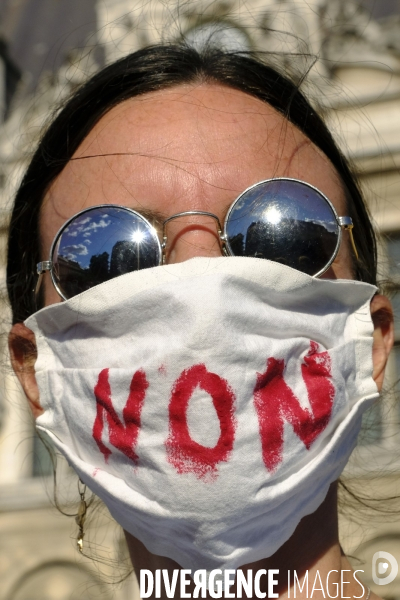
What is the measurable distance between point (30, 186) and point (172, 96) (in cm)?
39

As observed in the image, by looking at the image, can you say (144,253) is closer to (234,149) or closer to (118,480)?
(234,149)

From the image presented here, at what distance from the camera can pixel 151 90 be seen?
4.87 feet

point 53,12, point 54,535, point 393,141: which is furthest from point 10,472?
point 393,141

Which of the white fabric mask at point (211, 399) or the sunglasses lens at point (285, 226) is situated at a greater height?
the sunglasses lens at point (285, 226)

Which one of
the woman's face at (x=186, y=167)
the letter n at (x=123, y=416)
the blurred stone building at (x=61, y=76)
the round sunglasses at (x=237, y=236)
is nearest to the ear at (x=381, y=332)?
the woman's face at (x=186, y=167)

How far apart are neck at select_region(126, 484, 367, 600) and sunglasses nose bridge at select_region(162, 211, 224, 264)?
0.49 m

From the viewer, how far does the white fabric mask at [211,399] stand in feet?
3.60

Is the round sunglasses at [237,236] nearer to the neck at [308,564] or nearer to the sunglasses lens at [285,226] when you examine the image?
the sunglasses lens at [285,226]

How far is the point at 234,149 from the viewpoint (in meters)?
1.32

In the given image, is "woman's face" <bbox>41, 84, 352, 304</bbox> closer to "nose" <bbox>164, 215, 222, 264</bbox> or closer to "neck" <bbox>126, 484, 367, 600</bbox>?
"nose" <bbox>164, 215, 222, 264</bbox>

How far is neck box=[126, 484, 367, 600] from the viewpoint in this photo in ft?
4.07

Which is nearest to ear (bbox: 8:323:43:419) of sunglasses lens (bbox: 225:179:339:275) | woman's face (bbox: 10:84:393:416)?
woman's face (bbox: 10:84:393:416)

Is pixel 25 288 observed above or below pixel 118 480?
above

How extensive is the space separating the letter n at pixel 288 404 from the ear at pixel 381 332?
0.70 ft
